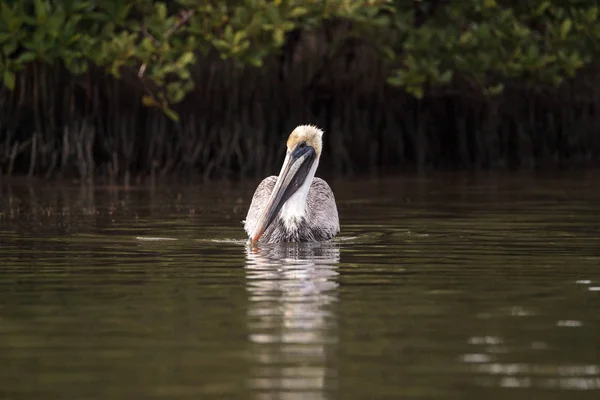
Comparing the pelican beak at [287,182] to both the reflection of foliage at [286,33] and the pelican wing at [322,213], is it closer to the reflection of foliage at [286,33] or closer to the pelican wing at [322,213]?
the pelican wing at [322,213]

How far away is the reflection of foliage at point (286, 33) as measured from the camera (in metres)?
18.9

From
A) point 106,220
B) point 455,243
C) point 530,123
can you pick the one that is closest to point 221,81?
point 530,123

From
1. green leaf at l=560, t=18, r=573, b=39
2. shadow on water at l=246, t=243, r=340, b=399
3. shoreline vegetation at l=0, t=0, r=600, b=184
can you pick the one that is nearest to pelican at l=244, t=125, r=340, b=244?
shadow on water at l=246, t=243, r=340, b=399

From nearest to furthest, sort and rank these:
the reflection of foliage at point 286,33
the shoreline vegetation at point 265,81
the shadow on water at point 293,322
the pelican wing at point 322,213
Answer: the shadow on water at point 293,322 < the pelican wing at point 322,213 < the reflection of foliage at point 286,33 < the shoreline vegetation at point 265,81

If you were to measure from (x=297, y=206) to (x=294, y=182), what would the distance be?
0.92 feet

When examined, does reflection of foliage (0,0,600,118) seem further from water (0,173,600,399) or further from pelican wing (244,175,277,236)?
pelican wing (244,175,277,236)

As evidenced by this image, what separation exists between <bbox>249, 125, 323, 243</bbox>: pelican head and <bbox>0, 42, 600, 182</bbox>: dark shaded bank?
8.17 meters

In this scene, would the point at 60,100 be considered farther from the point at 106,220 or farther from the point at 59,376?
the point at 59,376

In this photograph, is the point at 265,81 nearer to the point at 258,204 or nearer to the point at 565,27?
the point at 565,27

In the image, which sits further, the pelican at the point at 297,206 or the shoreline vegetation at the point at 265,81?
the shoreline vegetation at the point at 265,81

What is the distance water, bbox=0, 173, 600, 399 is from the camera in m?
6.02

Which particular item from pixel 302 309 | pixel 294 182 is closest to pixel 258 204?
pixel 294 182

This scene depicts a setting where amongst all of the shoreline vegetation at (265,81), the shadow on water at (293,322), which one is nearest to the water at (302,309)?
the shadow on water at (293,322)

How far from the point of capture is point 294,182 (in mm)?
12609
